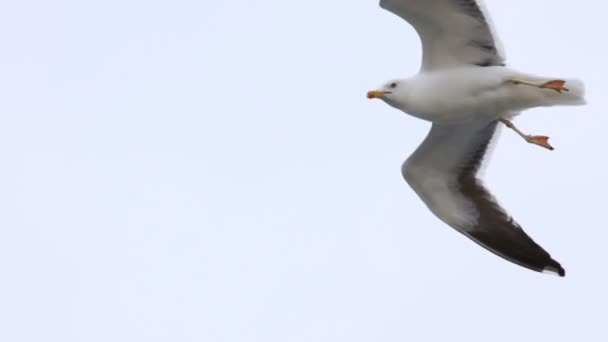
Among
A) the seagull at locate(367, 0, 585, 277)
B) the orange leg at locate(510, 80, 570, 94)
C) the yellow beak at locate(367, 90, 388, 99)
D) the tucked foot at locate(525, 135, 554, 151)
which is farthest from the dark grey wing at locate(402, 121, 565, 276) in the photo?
the orange leg at locate(510, 80, 570, 94)

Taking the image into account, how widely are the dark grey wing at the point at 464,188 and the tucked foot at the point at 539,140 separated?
0.61 meters

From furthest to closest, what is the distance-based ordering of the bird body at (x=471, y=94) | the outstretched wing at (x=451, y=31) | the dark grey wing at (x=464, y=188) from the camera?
1. the dark grey wing at (x=464, y=188)
2. the bird body at (x=471, y=94)
3. the outstretched wing at (x=451, y=31)

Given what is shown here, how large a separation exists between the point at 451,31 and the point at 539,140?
1378 millimetres

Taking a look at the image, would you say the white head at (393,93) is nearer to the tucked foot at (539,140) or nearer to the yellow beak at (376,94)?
the yellow beak at (376,94)

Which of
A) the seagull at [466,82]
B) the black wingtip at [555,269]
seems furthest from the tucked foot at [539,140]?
the black wingtip at [555,269]

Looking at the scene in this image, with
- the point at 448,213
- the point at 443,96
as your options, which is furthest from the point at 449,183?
the point at 443,96

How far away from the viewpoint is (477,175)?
1351cm

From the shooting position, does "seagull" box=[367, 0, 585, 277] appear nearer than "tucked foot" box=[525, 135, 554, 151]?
Yes

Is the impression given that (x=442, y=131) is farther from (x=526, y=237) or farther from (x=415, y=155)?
(x=526, y=237)

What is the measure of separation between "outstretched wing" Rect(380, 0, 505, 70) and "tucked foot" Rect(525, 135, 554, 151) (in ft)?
2.79

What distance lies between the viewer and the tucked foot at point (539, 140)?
12609mm

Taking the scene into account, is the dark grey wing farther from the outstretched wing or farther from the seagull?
the outstretched wing

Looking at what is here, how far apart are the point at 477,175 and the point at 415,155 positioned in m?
0.70

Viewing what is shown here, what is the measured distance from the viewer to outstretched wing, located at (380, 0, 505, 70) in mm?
11883
